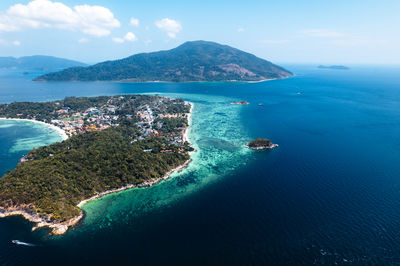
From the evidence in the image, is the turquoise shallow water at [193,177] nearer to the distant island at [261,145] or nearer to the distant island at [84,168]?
the distant island at [84,168]

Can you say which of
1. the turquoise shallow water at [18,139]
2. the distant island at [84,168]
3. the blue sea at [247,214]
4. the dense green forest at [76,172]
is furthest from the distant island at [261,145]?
the turquoise shallow water at [18,139]

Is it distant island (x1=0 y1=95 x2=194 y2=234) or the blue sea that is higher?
distant island (x1=0 y1=95 x2=194 y2=234)

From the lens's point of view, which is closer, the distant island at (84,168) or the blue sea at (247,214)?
the blue sea at (247,214)

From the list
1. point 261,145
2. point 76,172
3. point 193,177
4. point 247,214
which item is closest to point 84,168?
point 76,172

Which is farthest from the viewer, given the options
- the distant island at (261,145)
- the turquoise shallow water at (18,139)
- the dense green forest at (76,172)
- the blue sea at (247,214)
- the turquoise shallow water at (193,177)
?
the distant island at (261,145)

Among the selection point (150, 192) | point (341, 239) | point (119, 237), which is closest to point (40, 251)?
point (119, 237)

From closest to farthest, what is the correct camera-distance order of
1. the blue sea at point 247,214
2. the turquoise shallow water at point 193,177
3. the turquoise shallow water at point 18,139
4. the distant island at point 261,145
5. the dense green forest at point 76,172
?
the blue sea at point 247,214 → the dense green forest at point 76,172 → the turquoise shallow water at point 193,177 → the turquoise shallow water at point 18,139 → the distant island at point 261,145

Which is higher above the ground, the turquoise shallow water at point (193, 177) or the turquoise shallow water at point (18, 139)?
the turquoise shallow water at point (18, 139)

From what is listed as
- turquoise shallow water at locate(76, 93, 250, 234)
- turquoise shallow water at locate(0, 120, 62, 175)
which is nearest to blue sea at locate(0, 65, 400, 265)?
turquoise shallow water at locate(76, 93, 250, 234)

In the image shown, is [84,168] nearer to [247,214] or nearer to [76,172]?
[76,172]

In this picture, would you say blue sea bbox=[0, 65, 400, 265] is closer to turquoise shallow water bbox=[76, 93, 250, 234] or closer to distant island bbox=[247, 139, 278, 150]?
turquoise shallow water bbox=[76, 93, 250, 234]

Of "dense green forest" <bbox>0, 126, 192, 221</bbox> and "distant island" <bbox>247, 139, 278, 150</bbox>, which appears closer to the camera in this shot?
"dense green forest" <bbox>0, 126, 192, 221</bbox>
